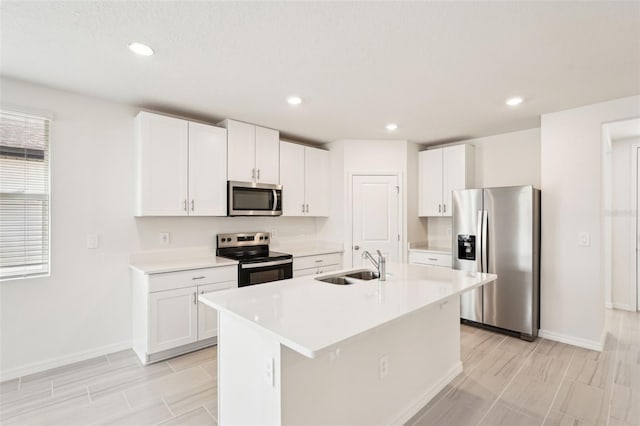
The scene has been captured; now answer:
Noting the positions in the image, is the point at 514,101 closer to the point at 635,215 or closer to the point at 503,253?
the point at 503,253

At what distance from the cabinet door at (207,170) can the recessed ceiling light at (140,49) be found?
1.17 m

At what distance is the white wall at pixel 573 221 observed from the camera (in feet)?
10.1

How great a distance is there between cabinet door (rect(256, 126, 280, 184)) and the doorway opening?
13.9 feet

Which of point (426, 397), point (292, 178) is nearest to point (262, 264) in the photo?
point (292, 178)

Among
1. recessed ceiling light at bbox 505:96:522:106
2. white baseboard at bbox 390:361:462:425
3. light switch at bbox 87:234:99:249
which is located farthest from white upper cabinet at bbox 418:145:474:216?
light switch at bbox 87:234:99:249

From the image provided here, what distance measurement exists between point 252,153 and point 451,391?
3.01m

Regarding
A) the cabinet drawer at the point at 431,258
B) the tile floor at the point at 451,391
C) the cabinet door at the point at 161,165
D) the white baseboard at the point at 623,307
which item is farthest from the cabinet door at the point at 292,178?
the white baseboard at the point at 623,307

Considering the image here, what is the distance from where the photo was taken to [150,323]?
2.78 meters

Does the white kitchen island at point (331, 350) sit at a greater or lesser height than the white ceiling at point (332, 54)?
lesser

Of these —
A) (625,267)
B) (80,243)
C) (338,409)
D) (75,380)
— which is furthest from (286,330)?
(625,267)

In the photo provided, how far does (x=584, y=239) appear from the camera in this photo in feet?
10.3

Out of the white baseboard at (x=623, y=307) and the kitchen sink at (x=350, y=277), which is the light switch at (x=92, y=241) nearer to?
the kitchen sink at (x=350, y=277)

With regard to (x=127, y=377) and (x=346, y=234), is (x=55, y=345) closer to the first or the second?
(x=127, y=377)

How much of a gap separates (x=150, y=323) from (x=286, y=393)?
74.3 inches
